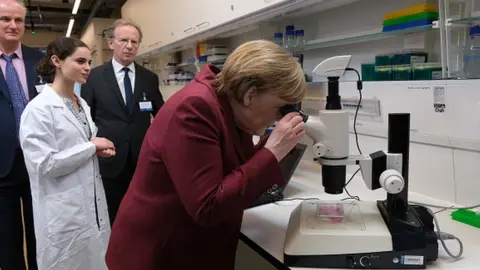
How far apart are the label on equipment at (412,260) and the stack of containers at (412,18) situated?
0.95 m

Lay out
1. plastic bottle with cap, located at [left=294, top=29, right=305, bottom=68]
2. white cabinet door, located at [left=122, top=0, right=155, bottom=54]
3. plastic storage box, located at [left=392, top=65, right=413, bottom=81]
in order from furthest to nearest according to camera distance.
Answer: white cabinet door, located at [left=122, top=0, right=155, bottom=54], plastic bottle with cap, located at [left=294, top=29, right=305, bottom=68], plastic storage box, located at [left=392, top=65, right=413, bottom=81]

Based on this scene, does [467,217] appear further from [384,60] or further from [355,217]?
[384,60]

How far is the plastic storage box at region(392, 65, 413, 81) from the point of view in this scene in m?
1.60

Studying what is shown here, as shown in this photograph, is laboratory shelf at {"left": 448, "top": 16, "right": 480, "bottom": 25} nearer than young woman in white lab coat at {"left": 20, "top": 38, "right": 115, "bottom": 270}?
Yes

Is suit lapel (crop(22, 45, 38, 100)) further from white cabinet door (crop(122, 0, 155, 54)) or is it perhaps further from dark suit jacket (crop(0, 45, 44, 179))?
white cabinet door (crop(122, 0, 155, 54))

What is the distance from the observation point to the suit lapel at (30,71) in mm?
2137

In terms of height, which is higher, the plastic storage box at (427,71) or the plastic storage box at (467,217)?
the plastic storage box at (427,71)

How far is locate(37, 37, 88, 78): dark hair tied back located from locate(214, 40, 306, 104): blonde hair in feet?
3.83

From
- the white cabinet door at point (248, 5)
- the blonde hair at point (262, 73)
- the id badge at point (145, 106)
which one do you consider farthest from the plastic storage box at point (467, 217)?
the id badge at point (145, 106)

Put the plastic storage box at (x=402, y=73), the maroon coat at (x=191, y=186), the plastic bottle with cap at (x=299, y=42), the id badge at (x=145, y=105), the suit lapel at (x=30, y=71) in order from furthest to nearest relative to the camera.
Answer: the id badge at (x=145, y=105) < the plastic bottle with cap at (x=299, y=42) < the suit lapel at (x=30, y=71) < the plastic storage box at (x=402, y=73) < the maroon coat at (x=191, y=186)

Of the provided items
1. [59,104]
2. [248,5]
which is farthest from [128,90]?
[248,5]

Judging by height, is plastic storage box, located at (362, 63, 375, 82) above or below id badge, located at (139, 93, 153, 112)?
above

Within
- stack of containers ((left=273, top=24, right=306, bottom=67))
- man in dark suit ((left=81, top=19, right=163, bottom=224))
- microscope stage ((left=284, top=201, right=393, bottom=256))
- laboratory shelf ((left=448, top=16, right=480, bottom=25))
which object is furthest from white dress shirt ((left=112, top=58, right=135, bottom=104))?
laboratory shelf ((left=448, top=16, right=480, bottom=25))

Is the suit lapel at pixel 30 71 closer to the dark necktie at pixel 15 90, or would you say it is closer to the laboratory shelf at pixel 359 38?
the dark necktie at pixel 15 90
